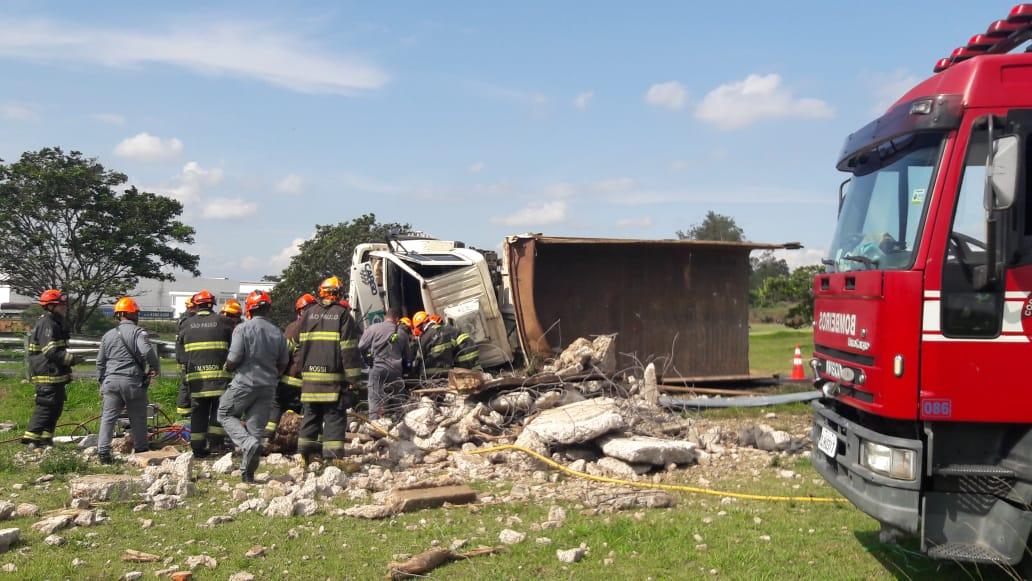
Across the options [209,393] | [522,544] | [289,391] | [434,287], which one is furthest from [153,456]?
[434,287]

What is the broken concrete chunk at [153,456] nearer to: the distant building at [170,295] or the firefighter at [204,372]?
the firefighter at [204,372]

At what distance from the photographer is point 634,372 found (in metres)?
11.5

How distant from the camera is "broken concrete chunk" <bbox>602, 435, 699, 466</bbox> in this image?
7.31 m

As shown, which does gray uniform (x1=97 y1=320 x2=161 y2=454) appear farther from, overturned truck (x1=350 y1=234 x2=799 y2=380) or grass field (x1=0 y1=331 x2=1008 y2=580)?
overturned truck (x1=350 y1=234 x2=799 y2=380)

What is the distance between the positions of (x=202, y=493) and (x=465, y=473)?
2.26 metres

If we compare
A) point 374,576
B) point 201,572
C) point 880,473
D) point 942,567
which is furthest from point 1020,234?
point 201,572

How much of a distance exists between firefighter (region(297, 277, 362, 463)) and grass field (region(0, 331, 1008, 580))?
1.32 m

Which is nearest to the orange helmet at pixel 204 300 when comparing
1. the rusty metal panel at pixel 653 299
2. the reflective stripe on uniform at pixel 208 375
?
the reflective stripe on uniform at pixel 208 375

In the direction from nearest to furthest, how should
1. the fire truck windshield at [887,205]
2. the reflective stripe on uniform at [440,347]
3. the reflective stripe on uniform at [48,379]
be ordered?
the fire truck windshield at [887,205] < the reflective stripe on uniform at [48,379] < the reflective stripe on uniform at [440,347]

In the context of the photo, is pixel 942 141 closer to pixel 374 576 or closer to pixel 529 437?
pixel 374 576

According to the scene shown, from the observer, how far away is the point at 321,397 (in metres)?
7.54

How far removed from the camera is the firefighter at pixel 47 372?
8.44 m

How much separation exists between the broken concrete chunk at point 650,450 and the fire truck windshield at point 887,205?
298 cm

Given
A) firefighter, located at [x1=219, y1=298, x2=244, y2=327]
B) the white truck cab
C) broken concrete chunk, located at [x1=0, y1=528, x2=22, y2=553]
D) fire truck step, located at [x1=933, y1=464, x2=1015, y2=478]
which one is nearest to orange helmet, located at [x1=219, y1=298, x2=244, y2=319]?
firefighter, located at [x1=219, y1=298, x2=244, y2=327]
